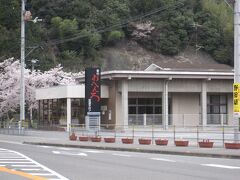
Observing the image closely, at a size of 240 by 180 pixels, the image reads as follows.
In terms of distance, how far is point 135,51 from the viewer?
381 feet

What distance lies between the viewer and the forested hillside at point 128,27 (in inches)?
3981

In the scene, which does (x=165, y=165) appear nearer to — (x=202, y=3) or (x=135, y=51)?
(x=135, y=51)

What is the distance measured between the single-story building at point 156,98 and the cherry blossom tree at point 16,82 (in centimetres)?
956

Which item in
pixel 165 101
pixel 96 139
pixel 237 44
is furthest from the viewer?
pixel 165 101

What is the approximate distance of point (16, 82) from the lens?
72.1m

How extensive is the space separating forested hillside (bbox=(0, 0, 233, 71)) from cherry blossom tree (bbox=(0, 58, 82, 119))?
61.3 feet

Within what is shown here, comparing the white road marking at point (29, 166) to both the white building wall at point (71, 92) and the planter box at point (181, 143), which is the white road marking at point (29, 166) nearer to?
the planter box at point (181, 143)

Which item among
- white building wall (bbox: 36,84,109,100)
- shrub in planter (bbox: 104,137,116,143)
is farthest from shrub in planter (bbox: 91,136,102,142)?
white building wall (bbox: 36,84,109,100)

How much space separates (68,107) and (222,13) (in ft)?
225

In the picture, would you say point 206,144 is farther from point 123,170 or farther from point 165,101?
point 165,101

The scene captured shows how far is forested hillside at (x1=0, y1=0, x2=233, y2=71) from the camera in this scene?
10112cm

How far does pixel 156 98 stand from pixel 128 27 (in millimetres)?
57255

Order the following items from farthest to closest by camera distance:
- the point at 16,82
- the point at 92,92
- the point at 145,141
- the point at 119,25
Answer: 1. the point at 119,25
2. the point at 16,82
3. the point at 92,92
4. the point at 145,141

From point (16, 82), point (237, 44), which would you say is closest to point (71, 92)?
point (16, 82)
